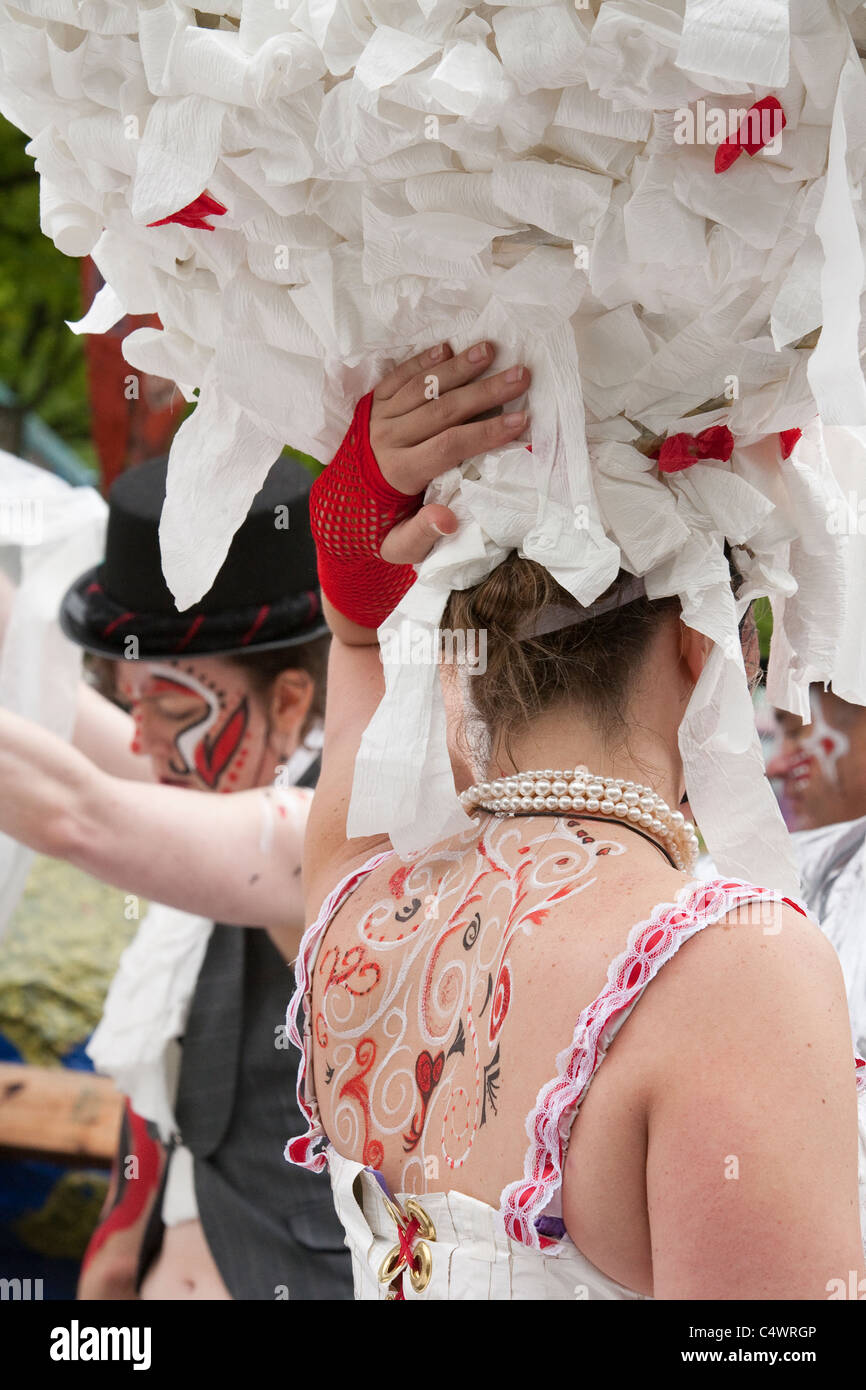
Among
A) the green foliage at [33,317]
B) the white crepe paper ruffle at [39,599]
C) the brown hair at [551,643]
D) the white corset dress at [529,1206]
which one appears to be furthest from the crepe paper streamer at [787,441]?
the green foliage at [33,317]

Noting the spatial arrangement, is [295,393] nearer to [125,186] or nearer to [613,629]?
[125,186]

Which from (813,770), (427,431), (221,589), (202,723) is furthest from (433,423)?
(813,770)

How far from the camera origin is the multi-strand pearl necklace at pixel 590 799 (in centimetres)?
104

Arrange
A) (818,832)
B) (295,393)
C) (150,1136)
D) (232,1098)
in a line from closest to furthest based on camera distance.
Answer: (295,393), (818,832), (232,1098), (150,1136)

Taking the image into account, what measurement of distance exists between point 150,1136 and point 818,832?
152cm

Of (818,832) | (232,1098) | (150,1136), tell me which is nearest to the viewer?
(818,832)

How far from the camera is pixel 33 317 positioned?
424cm

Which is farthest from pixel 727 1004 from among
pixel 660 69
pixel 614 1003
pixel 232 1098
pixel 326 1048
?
pixel 232 1098

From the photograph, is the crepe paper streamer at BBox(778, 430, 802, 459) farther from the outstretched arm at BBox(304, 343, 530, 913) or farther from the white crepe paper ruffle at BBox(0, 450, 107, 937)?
the white crepe paper ruffle at BBox(0, 450, 107, 937)

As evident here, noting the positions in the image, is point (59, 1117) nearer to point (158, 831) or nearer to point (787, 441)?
point (158, 831)

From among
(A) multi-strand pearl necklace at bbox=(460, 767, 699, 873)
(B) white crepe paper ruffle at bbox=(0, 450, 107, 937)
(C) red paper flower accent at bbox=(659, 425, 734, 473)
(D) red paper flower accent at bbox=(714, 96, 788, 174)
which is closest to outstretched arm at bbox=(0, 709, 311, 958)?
(B) white crepe paper ruffle at bbox=(0, 450, 107, 937)

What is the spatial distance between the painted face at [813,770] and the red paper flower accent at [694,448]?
138 cm

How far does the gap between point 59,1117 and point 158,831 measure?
176 centimetres

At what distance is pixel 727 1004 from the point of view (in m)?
0.85
